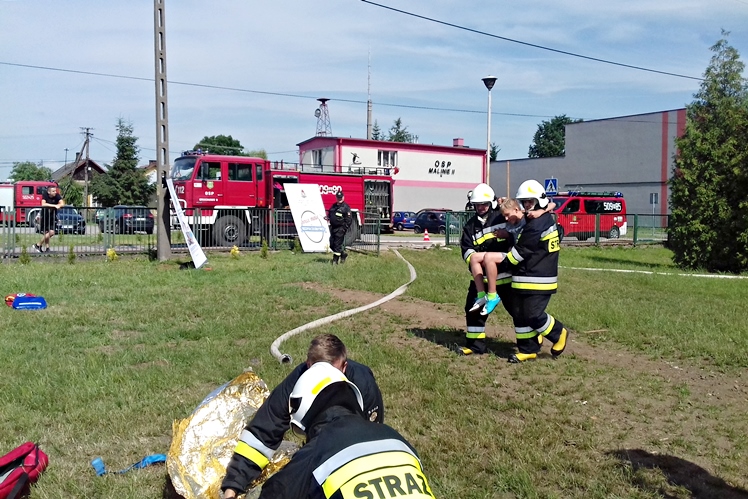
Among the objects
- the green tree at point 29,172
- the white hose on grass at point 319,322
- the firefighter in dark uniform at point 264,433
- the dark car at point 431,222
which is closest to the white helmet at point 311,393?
the firefighter in dark uniform at point 264,433

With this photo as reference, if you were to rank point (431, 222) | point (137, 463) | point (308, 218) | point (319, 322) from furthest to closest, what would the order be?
point (431, 222)
point (308, 218)
point (319, 322)
point (137, 463)

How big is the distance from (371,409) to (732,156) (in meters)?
18.9

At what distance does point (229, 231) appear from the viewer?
2053cm

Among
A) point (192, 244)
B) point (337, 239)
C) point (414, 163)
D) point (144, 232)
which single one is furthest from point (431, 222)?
point (192, 244)

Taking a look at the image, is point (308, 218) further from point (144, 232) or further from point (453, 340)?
point (453, 340)

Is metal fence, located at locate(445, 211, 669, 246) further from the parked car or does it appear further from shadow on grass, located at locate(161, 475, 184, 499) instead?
shadow on grass, located at locate(161, 475, 184, 499)

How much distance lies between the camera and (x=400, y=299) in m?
11.1

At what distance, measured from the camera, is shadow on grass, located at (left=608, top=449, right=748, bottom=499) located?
14.0 ft

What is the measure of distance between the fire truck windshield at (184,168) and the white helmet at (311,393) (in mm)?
20322

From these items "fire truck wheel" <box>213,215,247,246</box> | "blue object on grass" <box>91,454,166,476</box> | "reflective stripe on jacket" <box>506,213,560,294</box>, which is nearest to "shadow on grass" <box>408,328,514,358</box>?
"reflective stripe on jacket" <box>506,213,560,294</box>

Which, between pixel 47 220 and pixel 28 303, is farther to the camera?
pixel 47 220

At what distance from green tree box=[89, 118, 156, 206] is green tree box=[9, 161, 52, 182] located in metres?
45.3

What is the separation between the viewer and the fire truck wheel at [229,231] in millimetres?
20188

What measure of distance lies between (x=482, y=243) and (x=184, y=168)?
16.9 m
